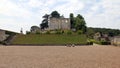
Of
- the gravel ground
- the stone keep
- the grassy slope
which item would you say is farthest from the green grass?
the gravel ground

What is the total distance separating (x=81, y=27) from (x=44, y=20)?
2151 cm

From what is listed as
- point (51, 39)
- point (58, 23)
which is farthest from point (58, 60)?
point (58, 23)

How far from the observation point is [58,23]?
10544cm

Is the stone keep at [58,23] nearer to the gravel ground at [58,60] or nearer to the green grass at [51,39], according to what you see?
the green grass at [51,39]

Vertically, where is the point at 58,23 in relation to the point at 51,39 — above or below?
above

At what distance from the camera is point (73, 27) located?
100875 mm

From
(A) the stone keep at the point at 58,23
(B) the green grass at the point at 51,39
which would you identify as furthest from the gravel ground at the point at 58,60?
(A) the stone keep at the point at 58,23

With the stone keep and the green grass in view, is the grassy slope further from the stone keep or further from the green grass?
the stone keep

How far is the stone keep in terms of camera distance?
101744 mm

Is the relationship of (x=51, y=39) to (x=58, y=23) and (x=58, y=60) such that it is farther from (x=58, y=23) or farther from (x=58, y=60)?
(x=58, y=60)

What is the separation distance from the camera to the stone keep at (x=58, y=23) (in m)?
102

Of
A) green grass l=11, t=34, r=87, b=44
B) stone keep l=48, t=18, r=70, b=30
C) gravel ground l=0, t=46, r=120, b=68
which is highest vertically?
stone keep l=48, t=18, r=70, b=30

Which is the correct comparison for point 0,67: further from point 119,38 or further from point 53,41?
point 119,38

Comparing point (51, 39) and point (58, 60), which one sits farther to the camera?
point (51, 39)
